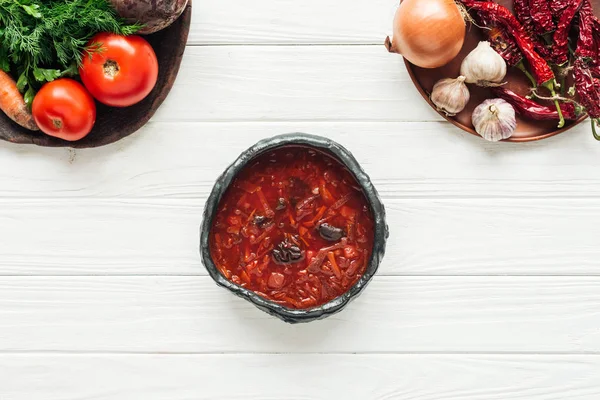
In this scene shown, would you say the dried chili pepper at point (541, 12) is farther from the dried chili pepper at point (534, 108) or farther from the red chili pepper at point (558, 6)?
the dried chili pepper at point (534, 108)

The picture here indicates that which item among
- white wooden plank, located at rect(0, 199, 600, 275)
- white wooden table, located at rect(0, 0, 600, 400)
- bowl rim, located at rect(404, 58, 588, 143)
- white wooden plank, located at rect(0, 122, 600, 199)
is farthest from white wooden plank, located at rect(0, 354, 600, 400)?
bowl rim, located at rect(404, 58, 588, 143)

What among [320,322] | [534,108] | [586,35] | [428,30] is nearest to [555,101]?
[534,108]

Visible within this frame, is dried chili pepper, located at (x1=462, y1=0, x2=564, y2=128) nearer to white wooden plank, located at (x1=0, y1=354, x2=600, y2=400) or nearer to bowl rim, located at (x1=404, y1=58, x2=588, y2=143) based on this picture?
bowl rim, located at (x1=404, y1=58, x2=588, y2=143)

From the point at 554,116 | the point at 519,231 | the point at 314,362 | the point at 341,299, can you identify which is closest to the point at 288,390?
the point at 314,362

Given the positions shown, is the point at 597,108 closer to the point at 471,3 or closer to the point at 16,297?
the point at 471,3

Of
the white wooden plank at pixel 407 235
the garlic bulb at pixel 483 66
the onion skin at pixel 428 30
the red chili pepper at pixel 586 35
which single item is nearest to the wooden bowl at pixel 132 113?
the white wooden plank at pixel 407 235
